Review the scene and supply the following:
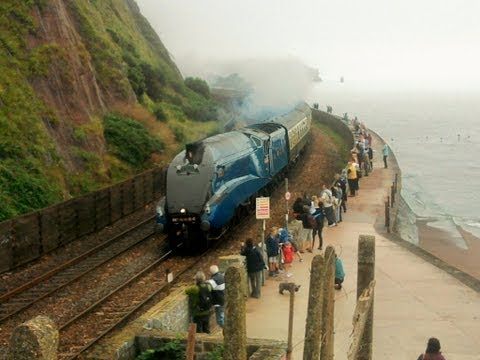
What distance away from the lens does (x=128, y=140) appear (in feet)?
102

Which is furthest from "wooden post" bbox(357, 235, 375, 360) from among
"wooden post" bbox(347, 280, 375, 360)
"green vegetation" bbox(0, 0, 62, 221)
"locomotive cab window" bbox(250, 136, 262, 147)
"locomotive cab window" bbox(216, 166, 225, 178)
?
"locomotive cab window" bbox(250, 136, 262, 147)

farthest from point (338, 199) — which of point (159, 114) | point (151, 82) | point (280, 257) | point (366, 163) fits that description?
point (151, 82)

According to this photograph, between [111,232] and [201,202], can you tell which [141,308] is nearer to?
[201,202]

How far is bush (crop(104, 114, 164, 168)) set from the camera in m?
30.6

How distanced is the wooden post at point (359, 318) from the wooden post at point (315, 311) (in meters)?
0.47

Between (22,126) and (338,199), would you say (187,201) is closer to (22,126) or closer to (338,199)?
(338,199)

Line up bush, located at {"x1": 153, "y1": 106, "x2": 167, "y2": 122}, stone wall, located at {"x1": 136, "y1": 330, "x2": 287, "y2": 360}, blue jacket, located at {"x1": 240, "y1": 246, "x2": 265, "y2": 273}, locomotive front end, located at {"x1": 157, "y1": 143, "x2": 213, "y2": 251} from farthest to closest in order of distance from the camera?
bush, located at {"x1": 153, "y1": 106, "x2": 167, "y2": 122} → locomotive front end, located at {"x1": 157, "y1": 143, "x2": 213, "y2": 251} → blue jacket, located at {"x1": 240, "y1": 246, "x2": 265, "y2": 273} → stone wall, located at {"x1": 136, "y1": 330, "x2": 287, "y2": 360}

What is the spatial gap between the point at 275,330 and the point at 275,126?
696 inches

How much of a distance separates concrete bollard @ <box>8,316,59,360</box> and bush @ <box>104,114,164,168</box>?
85.8ft

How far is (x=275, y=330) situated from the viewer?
43.4ft

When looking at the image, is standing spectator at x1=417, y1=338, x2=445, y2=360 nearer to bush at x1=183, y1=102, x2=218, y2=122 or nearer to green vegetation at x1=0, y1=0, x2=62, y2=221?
green vegetation at x1=0, y1=0, x2=62, y2=221

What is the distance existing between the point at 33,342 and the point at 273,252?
40.7 feet

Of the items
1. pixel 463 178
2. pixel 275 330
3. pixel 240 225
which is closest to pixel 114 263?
pixel 240 225

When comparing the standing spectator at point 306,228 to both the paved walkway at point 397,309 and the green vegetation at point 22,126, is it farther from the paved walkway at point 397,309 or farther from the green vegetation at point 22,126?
the green vegetation at point 22,126
